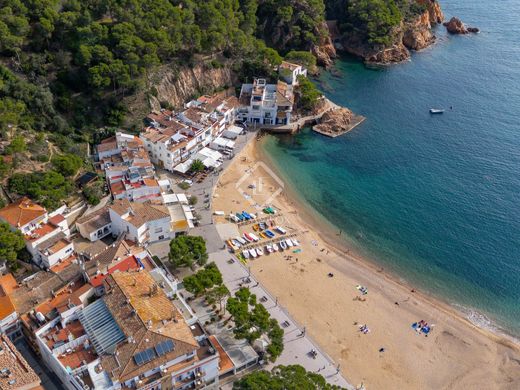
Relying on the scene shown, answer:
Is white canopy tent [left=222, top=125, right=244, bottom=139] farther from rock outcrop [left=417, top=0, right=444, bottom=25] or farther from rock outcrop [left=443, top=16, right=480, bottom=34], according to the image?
rock outcrop [left=443, top=16, right=480, bottom=34]

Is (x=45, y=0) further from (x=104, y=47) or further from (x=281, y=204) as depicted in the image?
(x=281, y=204)

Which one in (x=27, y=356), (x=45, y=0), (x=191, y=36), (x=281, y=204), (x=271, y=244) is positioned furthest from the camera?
(x=191, y=36)

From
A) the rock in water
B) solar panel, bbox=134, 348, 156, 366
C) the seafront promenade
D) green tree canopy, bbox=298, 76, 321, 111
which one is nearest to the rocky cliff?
the rock in water

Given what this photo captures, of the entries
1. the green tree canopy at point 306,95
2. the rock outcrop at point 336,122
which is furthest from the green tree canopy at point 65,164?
the green tree canopy at point 306,95

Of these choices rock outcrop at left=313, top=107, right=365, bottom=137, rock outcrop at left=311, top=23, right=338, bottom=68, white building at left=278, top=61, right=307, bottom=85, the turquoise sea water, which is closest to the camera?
the turquoise sea water

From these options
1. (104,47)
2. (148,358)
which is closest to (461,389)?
(148,358)

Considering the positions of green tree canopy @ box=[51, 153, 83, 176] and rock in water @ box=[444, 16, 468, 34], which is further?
rock in water @ box=[444, 16, 468, 34]
